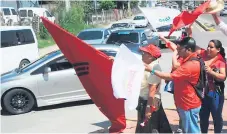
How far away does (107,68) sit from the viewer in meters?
5.21

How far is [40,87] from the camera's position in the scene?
8.97 meters

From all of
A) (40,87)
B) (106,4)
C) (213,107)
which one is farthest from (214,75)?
(106,4)

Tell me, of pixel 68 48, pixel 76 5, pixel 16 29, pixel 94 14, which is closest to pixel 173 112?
pixel 68 48

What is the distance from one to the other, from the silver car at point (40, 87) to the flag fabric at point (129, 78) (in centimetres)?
476

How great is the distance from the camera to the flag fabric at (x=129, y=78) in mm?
4340

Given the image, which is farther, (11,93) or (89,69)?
(11,93)

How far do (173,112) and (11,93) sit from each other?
3670 mm

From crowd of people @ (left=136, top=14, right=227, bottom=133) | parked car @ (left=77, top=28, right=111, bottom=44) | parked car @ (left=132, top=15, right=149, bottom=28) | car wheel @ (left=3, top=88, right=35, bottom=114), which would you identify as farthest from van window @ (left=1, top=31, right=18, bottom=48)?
parked car @ (left=132, top=15, right=149, bottom=28)

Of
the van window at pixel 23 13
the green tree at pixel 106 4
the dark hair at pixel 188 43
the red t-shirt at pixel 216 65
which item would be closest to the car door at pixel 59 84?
the red t-shirt at pixel 216 65

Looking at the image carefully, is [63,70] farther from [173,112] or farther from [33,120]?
[173,112]

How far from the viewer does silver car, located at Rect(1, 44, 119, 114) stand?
892 cm

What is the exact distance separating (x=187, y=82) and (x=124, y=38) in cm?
1227

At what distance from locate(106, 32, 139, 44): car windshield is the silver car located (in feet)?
25.0

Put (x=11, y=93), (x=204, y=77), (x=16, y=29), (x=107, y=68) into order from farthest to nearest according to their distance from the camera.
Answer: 1. (x=16, y=29)
2. (x=11, y=93)
3. (x=107, y=68)
4. (x=204, y=77)
